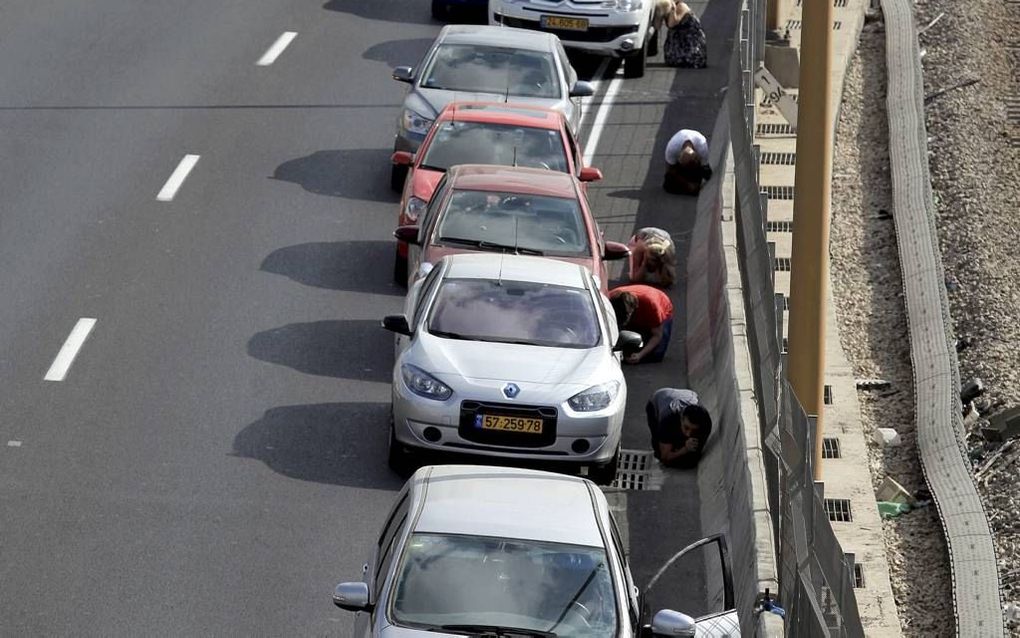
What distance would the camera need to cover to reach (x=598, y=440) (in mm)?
14242

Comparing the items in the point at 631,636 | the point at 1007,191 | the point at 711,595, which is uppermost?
the point at 631,636

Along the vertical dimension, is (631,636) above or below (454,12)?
above

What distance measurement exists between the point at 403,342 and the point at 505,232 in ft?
7.92

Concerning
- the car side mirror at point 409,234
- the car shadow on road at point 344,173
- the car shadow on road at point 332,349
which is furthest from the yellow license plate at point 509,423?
the car shadow on road at point 344,173

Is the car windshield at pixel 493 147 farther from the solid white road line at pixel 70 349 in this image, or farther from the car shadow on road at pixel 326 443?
the car shadow on road at pixel 326 443

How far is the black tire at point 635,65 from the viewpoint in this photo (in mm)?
27125

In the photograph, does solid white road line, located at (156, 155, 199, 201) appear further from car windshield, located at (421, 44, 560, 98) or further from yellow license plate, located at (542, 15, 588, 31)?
yellow license plate, located at (542, 15, 588, 31)

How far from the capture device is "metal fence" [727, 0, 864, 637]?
840cm

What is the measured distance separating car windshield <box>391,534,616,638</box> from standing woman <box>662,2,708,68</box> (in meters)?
18.5

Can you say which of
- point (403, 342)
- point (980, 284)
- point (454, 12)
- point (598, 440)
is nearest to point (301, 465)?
point (403, 342)

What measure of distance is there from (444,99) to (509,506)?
12.2m

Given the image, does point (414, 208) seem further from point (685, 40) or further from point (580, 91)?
point (685, 40)

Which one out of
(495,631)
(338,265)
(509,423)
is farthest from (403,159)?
(495,631)

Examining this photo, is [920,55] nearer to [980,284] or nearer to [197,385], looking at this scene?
[980,284]
